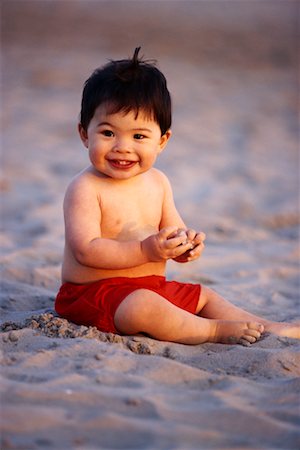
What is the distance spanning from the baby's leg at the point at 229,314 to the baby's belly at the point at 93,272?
0.28 m

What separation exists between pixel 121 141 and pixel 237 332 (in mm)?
926

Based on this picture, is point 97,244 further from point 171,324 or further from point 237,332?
point 237,332

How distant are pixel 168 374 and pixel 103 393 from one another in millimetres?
316

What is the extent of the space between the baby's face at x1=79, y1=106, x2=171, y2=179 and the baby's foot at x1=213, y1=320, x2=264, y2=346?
759 mm

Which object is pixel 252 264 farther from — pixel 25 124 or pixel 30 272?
pixel 25 124

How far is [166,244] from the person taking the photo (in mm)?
2762

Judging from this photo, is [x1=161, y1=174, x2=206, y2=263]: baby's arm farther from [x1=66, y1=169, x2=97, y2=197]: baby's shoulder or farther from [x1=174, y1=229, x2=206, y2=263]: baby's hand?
[x1=66, y1=169, x2=97, y2=197]: baby's shoulder

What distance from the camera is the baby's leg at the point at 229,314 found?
9.81 feet

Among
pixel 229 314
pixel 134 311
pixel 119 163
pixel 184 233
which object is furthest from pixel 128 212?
pixel 229 314

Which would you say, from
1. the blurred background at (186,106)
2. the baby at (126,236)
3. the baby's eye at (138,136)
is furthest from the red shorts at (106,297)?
the blurred background at (186,106)

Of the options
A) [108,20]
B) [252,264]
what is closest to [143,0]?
[108,20]

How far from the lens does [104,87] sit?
284 cm

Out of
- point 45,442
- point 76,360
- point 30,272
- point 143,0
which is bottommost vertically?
point 45,442

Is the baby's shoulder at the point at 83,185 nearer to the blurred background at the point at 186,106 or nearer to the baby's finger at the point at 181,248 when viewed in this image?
the baby's finger at the point at 181,248
